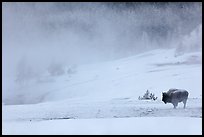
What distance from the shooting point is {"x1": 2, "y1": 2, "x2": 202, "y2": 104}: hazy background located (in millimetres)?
5148

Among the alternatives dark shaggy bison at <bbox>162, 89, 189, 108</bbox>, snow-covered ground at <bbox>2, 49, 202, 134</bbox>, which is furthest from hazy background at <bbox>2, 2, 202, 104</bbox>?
dark shaggy bison at <bbox>162, 89, 189, 108</bbox>

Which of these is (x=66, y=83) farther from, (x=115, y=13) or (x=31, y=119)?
(x=115, y=13)

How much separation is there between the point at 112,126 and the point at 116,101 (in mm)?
257

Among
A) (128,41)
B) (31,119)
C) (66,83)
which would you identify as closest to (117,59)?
(128,41)

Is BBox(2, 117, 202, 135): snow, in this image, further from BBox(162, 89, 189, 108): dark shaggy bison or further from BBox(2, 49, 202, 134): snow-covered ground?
BBox(162, 89, 189, 108): dark shaggy bison

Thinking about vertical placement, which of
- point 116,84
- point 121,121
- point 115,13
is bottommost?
point 121,121

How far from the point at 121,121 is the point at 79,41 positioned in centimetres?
88

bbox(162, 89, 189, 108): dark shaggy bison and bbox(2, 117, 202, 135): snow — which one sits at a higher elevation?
bbox(162, 89, 189, 108): dark shaggy bison

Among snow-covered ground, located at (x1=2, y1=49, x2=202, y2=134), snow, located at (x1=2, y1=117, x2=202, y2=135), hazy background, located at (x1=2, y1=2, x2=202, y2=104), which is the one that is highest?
hazy background, located at (x1=2, y1=2, x2=202, y2=104)

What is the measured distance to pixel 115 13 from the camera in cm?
520

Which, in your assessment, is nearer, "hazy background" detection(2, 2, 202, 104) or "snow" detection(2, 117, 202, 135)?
"snow" detection(2, 117, 202, 135)

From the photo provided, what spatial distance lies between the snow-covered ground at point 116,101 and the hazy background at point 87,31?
118 millimetres

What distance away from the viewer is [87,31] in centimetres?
521

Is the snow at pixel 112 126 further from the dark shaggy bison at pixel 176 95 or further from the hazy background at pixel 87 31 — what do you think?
the hazy background at pixel 87 31
